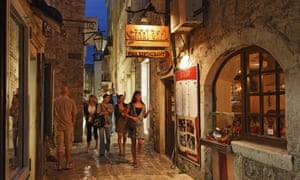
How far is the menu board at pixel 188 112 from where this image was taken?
6.58 m

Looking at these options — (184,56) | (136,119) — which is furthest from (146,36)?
(136,119)

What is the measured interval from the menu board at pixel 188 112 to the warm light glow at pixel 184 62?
11 cm

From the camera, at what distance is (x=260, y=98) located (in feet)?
15.5

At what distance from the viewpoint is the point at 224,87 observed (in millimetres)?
6117

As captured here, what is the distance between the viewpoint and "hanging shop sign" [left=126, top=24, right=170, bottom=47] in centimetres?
779

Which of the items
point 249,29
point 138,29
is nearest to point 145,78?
point 138,29

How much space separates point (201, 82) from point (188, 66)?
835 millimetres

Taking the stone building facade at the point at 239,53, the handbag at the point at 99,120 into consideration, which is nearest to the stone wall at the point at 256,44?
the stone building facade at the point at 239,53

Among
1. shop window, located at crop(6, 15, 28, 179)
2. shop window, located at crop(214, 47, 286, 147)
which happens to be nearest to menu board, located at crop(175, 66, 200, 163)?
shop window, located at crop(214, 47, 286, 147)

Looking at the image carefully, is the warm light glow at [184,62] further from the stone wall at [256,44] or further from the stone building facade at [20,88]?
the stone building facade at [20,88]

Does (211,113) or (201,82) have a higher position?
(201,82)

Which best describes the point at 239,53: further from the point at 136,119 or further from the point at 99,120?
the point at 99,120

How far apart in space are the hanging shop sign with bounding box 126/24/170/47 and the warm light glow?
2.24 ft
